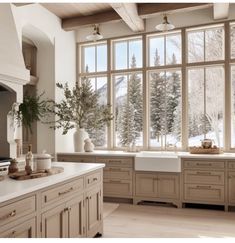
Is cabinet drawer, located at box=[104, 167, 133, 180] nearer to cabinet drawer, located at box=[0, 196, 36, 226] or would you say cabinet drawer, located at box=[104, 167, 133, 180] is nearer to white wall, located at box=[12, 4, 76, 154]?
white wall, located at box=[12, 4, 76, 154]

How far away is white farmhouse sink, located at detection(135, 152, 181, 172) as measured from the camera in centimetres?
432

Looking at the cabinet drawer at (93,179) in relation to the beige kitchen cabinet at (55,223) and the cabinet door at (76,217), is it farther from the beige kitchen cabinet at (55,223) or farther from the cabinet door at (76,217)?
the beige kitchen cabinet at (55,223)

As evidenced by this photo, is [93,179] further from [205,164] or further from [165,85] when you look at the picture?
[165,85]

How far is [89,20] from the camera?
5082mm

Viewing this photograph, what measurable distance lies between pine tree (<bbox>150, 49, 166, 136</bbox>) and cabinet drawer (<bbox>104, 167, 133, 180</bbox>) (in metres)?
1.05

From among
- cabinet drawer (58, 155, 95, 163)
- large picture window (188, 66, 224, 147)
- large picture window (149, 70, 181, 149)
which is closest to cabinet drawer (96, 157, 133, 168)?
cabinet drawer (58, 155, 95, 163)

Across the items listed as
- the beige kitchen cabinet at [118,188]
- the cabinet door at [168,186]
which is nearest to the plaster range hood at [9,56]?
the beige kitchen cabinet at [118,188]

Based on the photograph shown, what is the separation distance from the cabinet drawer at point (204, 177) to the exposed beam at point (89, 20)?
2.98 meters

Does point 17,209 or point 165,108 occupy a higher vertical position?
point 165,108

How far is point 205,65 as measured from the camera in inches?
194

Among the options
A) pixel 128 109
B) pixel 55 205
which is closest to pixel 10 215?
pixel 55 205

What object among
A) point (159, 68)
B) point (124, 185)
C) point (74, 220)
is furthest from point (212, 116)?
point (74, 220)

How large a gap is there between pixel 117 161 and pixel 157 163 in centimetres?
73

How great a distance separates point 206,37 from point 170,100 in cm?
132
